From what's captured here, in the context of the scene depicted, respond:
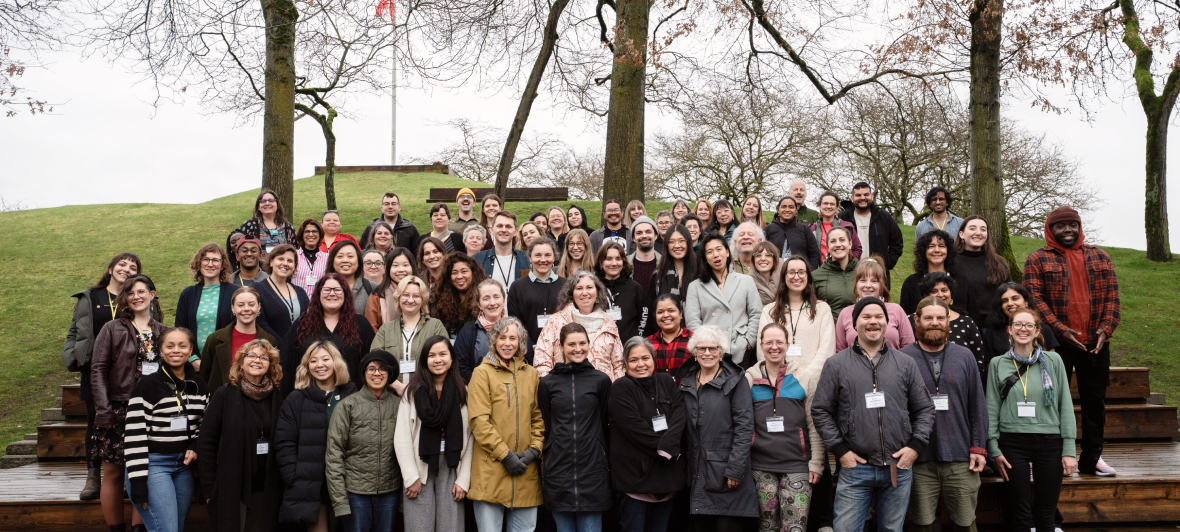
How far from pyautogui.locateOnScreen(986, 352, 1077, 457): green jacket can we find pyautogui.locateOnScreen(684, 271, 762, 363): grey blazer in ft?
5.64

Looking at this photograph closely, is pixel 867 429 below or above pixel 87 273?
below

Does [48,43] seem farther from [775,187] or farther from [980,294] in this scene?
[775,187]

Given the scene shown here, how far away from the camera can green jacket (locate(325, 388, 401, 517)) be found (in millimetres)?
4699

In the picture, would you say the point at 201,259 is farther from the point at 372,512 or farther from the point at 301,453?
the point at 372,512

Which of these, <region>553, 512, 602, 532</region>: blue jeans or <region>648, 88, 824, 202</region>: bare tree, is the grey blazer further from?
<region>648, 88, 824, 202</region>: bare tree

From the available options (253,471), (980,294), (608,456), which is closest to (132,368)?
(253,471)

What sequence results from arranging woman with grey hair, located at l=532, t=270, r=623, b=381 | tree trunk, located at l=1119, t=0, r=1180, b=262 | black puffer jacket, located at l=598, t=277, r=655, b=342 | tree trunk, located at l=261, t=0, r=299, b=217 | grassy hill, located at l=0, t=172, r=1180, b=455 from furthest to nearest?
tree trunk, located at l=1119, t=0, r=1180, b=262 < tree trunk, located at l=261, t=0, r=299, b=217 < grassy hill, located at l=0, t=172, r=1180, b=455 < black puffer jacket, located at l=598, t=277, r=655, b=342 < woman with grey hair, located at l=532, t=270, r=623, b=381

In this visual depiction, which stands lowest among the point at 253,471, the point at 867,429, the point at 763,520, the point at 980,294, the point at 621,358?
the point at 763,520

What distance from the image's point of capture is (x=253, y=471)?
468cm

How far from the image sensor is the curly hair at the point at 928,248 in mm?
6152

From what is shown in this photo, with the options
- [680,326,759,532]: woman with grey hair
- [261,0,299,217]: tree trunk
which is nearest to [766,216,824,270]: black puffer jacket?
[680,326,759,532]: woman with grey hair

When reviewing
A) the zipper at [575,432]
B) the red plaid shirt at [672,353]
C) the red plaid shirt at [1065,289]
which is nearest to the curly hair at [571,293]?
the red plaid shirt at [672,353]

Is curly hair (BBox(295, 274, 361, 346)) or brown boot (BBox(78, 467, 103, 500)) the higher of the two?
curly hair (BBox(295, 274, 361, 346))

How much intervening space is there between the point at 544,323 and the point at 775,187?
21281mm
